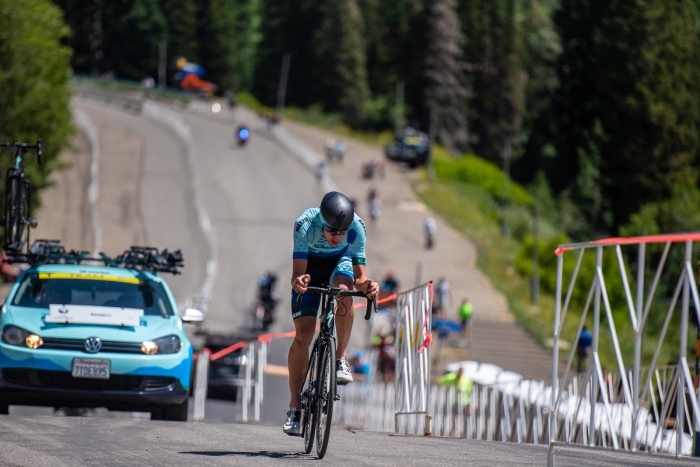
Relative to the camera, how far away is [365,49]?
4633 inches

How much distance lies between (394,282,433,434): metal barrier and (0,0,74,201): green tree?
28.3 m

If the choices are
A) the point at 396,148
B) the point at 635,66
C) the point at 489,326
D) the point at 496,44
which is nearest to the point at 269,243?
the point at 489,326

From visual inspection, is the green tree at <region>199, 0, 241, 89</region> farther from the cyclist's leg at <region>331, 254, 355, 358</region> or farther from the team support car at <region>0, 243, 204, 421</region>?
the cyclist's leg at <region>331, 254, 355, 358</region>

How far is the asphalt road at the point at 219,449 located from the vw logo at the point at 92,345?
82 centimetres

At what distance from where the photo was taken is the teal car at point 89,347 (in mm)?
10555

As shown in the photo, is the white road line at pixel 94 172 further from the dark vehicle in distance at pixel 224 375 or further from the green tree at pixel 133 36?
the dark vehicle in distance at pixel 224 375

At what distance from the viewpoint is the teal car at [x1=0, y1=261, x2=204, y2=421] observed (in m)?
10.6

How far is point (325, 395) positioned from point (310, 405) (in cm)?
22

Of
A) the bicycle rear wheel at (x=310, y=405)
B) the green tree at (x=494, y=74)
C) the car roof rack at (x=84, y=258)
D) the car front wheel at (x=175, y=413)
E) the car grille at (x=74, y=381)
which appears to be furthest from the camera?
the green tree at (x=494, y=74)

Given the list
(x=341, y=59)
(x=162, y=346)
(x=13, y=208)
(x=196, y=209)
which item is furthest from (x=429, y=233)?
(x=341, y=59)

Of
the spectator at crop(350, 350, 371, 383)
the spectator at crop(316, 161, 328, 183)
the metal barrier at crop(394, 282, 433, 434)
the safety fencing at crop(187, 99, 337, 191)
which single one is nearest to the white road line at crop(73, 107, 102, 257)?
the safety fencing at crop(187, 99, 337, 191)

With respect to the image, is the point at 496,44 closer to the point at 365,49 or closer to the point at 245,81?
the point at 365,49

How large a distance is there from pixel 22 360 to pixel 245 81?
355 ft

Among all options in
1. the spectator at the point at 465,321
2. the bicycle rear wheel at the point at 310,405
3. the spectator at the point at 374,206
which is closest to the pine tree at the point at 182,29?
the spectator at the point at 374,206
